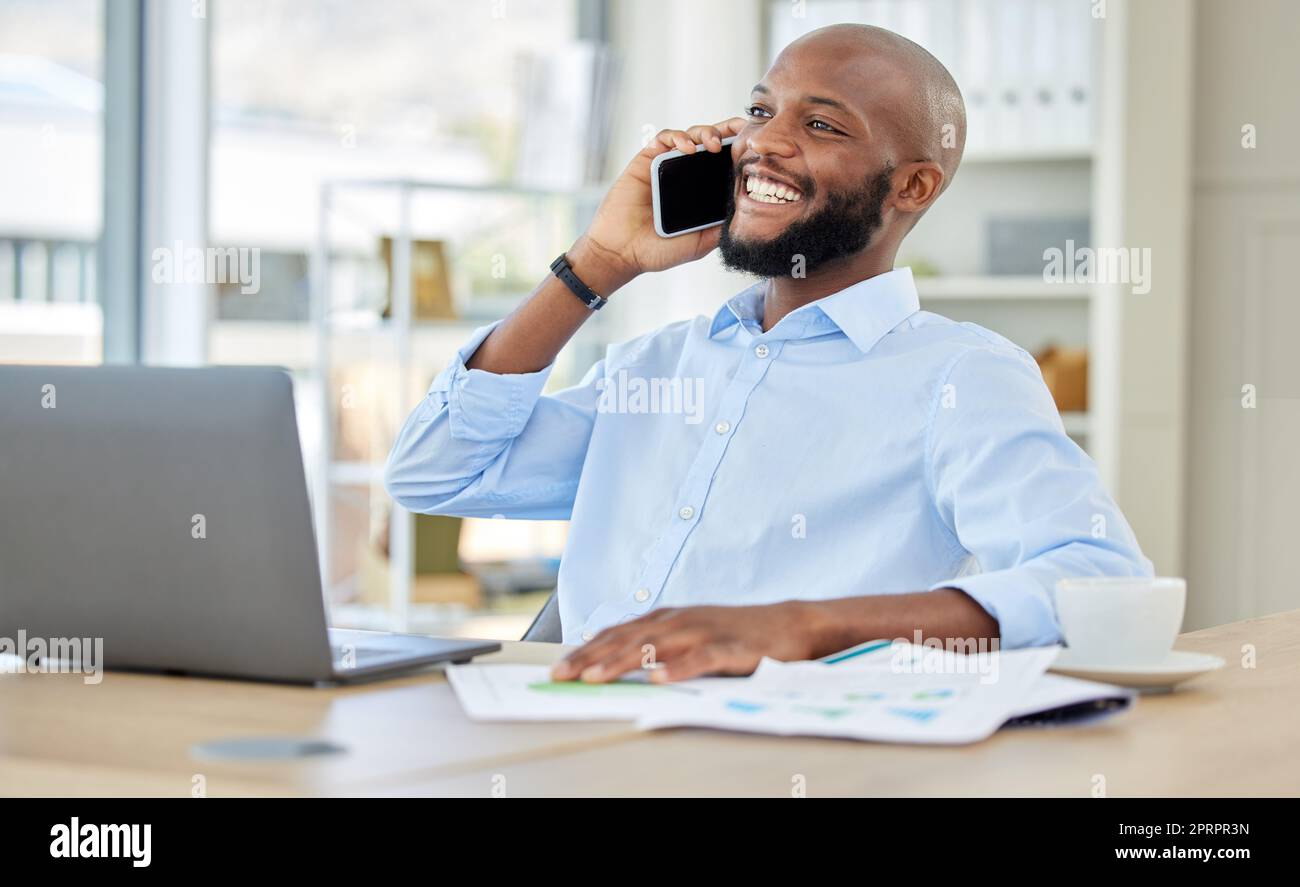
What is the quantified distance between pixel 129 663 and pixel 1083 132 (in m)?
3.46

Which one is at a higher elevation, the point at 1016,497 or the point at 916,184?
the point at 916,184

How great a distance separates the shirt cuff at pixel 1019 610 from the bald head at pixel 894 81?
769mm

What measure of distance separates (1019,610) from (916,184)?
0.80 metres

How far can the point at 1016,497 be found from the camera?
4.58 feet

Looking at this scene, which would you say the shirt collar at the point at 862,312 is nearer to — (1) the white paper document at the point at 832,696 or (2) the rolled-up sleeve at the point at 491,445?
(2) the rolled-up sleeve at the point at 491,445

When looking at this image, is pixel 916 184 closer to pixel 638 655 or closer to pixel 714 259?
pixel 638 655

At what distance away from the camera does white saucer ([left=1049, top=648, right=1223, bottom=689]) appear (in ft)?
3.36

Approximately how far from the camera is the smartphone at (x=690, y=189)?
1850 millimetres

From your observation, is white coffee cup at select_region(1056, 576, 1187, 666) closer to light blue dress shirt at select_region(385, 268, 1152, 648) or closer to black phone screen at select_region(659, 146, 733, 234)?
light blue dress shirt at select_region(385, 268, 1152, 648)

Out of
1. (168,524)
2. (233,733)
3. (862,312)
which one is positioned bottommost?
(233,733)

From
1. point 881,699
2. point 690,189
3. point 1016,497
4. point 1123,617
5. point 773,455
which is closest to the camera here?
point 881,699

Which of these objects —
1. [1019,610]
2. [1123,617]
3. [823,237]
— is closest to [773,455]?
[823,237]

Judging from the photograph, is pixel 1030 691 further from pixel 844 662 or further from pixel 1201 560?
→ pixel 1201 560
